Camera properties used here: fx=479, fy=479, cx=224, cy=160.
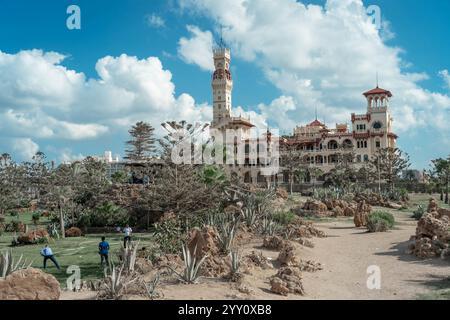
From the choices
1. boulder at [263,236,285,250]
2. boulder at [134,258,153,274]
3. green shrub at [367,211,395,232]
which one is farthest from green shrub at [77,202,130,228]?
boulder at [134,258,153,274]

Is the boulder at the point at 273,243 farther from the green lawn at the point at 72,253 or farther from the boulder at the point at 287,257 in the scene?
the green lawn at the point at 72,253

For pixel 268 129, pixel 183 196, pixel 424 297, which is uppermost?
pixel 268 129

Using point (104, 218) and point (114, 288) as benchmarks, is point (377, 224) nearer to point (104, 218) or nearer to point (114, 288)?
point (114, 288)

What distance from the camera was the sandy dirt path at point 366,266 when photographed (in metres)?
12.5

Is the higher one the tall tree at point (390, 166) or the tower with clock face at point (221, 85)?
the tower with clock face at point (221, 85)

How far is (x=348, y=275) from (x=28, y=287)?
908 centimetres

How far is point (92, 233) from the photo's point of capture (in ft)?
94.2

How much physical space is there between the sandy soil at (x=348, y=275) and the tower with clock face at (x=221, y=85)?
64211mm

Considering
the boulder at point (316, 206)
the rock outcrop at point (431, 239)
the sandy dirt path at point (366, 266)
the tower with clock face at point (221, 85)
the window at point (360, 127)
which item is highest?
the tower with clock face at point (221, 85)

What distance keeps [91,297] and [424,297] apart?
26.1 ft

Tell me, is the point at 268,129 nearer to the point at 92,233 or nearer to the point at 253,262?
the point at 92,233

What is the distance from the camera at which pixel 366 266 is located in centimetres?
1573

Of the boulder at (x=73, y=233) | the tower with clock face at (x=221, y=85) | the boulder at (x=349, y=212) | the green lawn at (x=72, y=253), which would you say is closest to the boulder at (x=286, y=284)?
the green lawn at (x=72, y=253)
